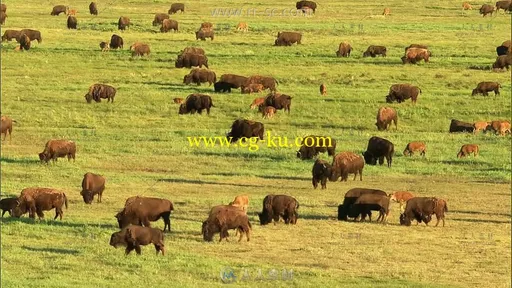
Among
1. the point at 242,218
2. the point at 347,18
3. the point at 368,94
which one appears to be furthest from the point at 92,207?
the point at 347,18

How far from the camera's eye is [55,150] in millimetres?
36781

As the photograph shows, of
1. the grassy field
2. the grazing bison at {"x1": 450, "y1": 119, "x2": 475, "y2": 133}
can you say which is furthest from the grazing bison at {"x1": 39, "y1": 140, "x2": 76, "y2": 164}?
the grazing bison at {"x1": 450, "y1": 119, "x2": 475, "y2": 133}

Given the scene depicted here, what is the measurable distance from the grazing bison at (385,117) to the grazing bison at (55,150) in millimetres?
10679

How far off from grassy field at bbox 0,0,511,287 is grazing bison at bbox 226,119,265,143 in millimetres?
959

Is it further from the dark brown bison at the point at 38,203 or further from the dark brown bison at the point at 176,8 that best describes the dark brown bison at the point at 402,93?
the dark brown bison at the point at 176,8

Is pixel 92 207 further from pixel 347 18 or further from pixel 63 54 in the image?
pixel 347 18

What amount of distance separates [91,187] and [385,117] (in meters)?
14.1

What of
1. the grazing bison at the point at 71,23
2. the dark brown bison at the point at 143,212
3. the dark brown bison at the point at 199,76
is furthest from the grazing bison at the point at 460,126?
the grazing bison at the point at 71,23

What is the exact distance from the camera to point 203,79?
49.8 metres

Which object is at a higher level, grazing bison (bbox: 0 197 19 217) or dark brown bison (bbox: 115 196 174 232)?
dark brown bison (bbox: 115 196 174 232)

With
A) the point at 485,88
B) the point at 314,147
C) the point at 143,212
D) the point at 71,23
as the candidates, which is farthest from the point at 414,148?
the point at 71,23

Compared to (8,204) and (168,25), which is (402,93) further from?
(168,25)

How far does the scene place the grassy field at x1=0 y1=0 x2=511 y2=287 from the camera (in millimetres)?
24969

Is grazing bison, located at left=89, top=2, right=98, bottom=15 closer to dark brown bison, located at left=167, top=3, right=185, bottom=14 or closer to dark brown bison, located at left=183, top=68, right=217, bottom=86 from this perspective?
dark brown bison, located at left=167, top=3, right=185, bottom=14
